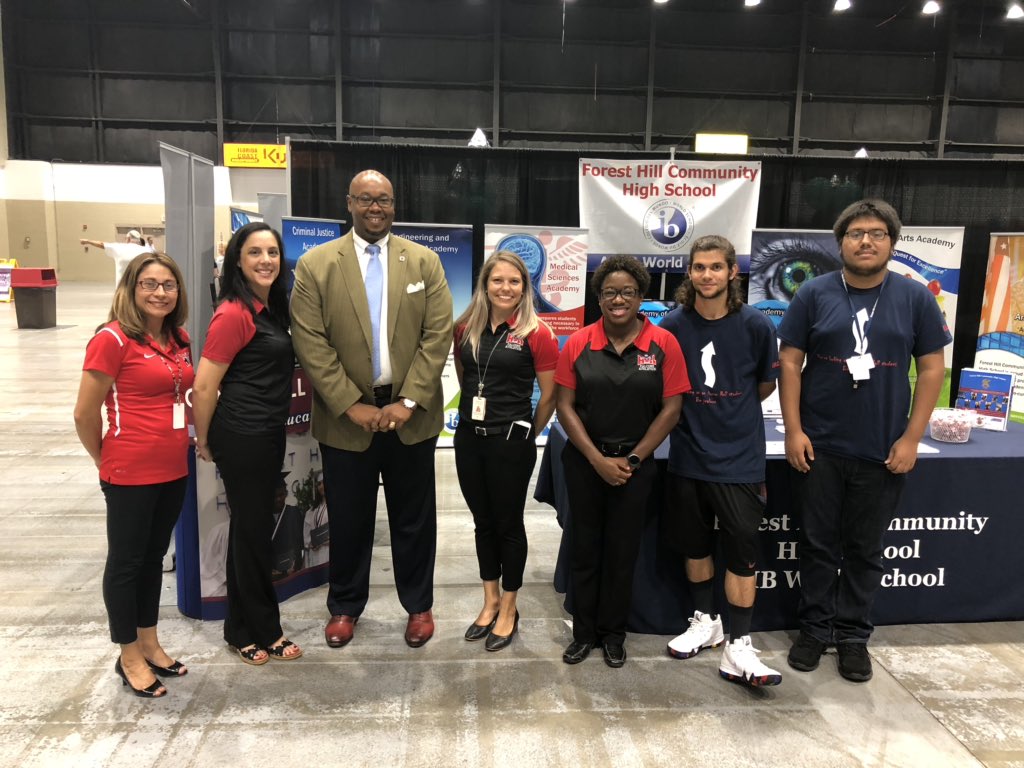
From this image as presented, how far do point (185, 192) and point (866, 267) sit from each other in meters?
2.51

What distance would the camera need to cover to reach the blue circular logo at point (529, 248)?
4871 millimetres

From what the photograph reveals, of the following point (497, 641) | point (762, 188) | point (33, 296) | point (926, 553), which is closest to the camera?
point (497, 641)

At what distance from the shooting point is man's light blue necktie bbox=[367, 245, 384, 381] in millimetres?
2375

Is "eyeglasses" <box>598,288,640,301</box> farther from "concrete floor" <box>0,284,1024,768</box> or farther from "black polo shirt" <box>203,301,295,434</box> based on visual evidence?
"concrete floor" <box>0,284,1024,768</box>

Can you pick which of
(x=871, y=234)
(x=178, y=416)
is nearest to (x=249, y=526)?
(x=178, y=416)

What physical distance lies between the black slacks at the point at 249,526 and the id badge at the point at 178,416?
0.39ft

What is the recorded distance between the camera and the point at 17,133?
16641 mm

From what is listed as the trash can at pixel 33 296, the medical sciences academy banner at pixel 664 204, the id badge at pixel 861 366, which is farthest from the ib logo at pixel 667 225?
the trash can at pixel 33 296

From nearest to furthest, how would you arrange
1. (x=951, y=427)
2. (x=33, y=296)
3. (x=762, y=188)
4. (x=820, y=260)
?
(x=951, y=427), (x=820, y=260), (x=762, y=188), (x=33, y=296)

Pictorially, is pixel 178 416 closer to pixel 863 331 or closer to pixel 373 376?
pixel 373 376

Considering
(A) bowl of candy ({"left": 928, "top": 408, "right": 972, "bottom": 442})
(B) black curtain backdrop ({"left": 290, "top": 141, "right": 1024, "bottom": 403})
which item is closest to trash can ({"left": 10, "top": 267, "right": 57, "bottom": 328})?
(B) black curtain backdrop ({"left": 290, "top": 141, "right": 1024, "bottom": 403})

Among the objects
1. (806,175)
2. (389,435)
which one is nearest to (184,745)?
(389,435)

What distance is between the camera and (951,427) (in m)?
2.71

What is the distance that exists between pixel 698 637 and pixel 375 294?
1.69 m
